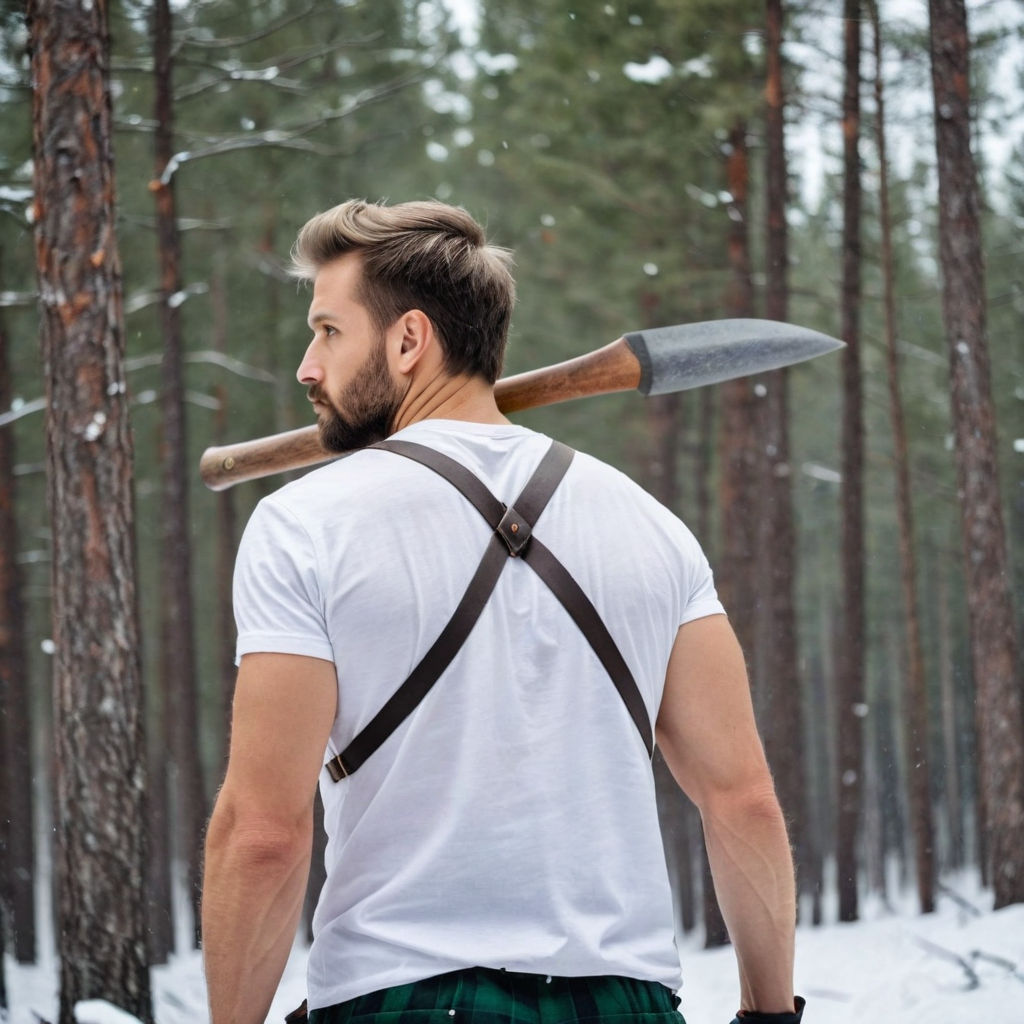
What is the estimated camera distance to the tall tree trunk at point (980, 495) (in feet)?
37.0

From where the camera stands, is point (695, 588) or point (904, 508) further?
point (904, 508)

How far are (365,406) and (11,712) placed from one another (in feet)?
51.1

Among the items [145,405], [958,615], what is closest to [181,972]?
[145,405]

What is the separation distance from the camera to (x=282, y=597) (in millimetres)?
1762

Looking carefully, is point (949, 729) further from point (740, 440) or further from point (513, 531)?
point (513, 531)

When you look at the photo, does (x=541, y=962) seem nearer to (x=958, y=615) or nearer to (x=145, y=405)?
(x=145, y=405)

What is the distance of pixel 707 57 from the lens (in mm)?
15594

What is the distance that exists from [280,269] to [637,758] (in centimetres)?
1703

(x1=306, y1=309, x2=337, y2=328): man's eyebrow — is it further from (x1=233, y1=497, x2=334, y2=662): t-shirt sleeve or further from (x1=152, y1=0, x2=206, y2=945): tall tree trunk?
(x1=152, y1=0, x2=206, y2=945): tall tree trunk

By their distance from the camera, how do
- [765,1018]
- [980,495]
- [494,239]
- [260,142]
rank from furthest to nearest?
[260,142] < [980,495] < [494,239] < [765,1018]

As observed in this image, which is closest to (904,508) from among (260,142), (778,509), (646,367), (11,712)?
(778,509)

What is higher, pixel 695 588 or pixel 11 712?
pixel 695 588

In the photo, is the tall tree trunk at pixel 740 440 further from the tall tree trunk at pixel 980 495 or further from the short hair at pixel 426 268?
the short hair at pixel 426 268

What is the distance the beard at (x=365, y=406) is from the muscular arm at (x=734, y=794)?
648 millimetres
